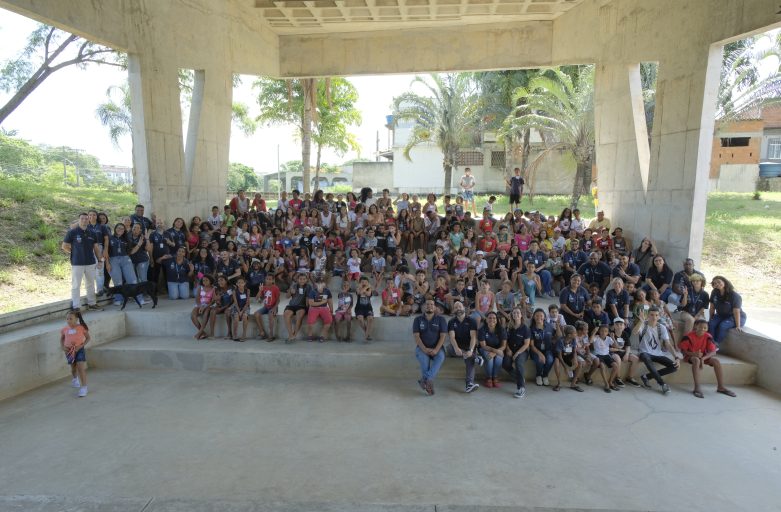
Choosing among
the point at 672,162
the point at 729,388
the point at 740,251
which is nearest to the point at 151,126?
the point at 672,162

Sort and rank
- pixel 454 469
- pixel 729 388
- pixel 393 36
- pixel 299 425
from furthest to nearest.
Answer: pixel 393 36 → pixel 729 388 → pixel 299 425 → pixel 454 469

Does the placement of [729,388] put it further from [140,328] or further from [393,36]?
[393,36]

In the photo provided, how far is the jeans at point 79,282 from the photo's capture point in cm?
848

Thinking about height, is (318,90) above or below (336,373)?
above

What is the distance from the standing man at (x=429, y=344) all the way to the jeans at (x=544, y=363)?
144 cm

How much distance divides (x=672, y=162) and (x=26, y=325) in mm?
12625

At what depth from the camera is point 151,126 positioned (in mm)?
10500

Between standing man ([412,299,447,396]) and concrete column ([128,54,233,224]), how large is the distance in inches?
279

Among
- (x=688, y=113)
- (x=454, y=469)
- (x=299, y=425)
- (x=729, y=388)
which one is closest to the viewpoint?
(x=454, y=469)

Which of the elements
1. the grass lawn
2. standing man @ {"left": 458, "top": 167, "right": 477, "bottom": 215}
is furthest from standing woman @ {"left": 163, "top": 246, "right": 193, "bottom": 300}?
standing man @ {"left": 458, "top": 167, "right": 477, "bottom": 215}

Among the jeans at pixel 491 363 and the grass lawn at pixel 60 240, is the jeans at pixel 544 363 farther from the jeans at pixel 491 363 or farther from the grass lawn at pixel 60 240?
the grass lawn at pixel 60 240

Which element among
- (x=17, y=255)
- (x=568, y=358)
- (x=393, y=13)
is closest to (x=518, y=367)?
(x=568, y=358)

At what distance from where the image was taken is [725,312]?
26.3ft

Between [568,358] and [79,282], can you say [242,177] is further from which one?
[568,358]
